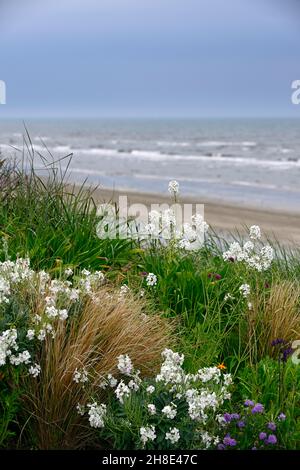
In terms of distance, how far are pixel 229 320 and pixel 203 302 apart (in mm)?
452

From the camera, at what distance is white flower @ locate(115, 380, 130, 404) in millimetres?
3674

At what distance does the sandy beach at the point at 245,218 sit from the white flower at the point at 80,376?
12.0 meters

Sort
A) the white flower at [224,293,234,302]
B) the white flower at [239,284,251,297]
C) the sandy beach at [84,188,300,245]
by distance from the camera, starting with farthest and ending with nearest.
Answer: the sandy beach at [84,188,300,245], the white flower at [224,293,234,302], the white flower at [239,284,251,297]

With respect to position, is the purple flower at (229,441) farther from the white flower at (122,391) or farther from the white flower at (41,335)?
the white flower at (41,335)

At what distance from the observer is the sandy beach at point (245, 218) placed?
55.6 ft

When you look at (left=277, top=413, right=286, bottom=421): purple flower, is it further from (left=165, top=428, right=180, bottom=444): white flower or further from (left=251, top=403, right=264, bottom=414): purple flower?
(left=165, top=428, right=180, bottom=444): white flower

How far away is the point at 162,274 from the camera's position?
19.4 feet

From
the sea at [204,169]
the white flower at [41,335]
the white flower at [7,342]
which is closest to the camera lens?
the white flower at [7,342]

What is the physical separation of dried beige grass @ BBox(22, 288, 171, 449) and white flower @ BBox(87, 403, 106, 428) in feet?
0.65

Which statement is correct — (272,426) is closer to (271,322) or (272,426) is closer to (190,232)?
(271,322)

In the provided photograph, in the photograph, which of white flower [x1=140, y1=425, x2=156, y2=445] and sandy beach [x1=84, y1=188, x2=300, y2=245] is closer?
white flower [x1=140, y1=425, x2=156, y2=445]

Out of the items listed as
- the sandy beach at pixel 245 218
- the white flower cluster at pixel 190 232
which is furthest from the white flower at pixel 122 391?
the sandy beach at pixel 245 218

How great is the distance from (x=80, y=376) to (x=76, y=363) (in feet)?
0.23

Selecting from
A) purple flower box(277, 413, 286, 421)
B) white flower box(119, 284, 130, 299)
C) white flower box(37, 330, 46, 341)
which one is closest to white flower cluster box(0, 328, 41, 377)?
white flower box(37, 330, 46, 341)
